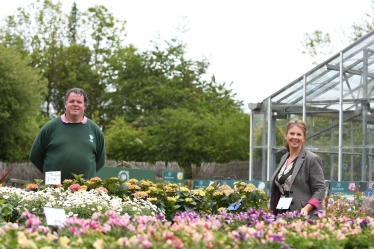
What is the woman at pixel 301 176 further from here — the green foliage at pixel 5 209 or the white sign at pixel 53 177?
the green foliage at pixel 5 209

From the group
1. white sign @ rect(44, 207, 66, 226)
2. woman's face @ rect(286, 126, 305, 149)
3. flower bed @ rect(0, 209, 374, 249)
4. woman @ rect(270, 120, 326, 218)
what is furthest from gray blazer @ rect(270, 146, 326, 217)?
white sign @ rect(44, 207, 66, 226)

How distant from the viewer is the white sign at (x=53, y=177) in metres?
6.56

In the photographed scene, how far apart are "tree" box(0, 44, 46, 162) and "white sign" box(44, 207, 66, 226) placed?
68.8ft

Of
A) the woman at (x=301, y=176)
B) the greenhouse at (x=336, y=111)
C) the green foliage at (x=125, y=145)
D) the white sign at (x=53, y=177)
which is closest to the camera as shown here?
the woman at (x=301, y=176)

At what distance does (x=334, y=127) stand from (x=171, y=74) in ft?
54.9

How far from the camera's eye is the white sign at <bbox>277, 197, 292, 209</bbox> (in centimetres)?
565

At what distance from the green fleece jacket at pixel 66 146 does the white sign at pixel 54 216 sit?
8.90 feet

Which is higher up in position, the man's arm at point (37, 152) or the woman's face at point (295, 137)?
the woman's face at point (295, 137)

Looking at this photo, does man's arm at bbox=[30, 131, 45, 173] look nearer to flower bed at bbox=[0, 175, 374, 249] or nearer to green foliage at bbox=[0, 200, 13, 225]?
flower bed at bbox=[0, 175, 374, 249]

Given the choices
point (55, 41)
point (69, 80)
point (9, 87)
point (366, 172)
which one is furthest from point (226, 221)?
point (55, 41)

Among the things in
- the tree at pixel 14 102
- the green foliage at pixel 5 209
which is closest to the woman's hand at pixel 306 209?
the green foliage at pixel 5 209

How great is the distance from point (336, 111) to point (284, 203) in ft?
40.7

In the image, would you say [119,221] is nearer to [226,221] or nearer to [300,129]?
[226,221]

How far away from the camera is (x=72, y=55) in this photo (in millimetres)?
39969
